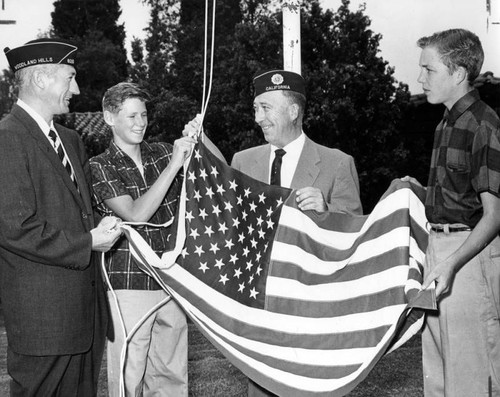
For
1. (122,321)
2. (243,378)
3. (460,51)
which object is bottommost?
(243,378)

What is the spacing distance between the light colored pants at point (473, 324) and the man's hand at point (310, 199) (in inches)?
25.7

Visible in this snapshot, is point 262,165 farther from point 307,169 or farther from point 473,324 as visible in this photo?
point 473,324

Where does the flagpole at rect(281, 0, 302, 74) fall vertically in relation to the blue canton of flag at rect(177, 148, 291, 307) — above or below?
above

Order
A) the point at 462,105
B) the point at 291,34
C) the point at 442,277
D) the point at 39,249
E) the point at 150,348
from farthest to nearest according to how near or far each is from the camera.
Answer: the point at 291,34 < the point at 150,348 < the point at 462,105 < the point at 442,277 < the point at 39,249

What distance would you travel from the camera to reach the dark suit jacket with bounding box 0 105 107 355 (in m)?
3.11

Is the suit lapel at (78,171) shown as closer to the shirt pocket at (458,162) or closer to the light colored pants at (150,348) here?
the light colored pants at (150,348)

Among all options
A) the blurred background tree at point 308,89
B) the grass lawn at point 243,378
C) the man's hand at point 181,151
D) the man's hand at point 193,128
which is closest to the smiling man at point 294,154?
the man's hand at point 193,128

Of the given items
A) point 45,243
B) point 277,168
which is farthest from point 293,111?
point 45,243

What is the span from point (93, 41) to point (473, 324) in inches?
1095

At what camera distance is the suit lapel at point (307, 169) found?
13.1 ft

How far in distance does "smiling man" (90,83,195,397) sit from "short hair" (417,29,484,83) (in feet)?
4.40

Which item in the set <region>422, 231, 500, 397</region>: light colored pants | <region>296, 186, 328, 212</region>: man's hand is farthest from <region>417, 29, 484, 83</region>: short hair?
<region>296, 186, 328, 212</region>: man's hand

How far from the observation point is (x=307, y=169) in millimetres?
3996

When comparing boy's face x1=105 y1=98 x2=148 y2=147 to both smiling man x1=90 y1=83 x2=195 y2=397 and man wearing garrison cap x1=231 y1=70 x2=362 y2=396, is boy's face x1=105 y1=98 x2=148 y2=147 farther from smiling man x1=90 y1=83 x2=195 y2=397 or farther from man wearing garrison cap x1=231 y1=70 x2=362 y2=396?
man wearing garrison cap x1=231 y1=70 x2=362 y2=396
